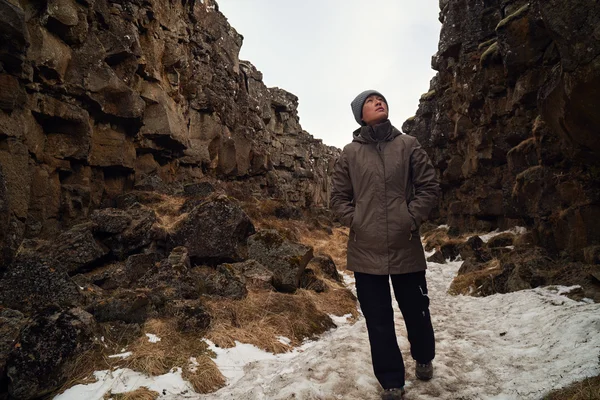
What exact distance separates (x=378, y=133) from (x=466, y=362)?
2.87 meters

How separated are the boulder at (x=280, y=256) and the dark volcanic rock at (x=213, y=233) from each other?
1.12 ft

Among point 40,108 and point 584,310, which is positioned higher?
point 40,108

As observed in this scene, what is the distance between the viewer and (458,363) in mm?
4180

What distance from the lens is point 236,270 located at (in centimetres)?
746

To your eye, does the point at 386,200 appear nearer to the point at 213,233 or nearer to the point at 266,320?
the point at 266,320

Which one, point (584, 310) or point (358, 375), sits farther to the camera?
point (584, 310)

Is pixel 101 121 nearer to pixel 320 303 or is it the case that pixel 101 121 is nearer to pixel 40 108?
pixel 40 108

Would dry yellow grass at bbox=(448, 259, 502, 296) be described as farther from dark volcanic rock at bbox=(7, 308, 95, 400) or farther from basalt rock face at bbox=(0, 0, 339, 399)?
dark volcanic rock at bbox=(7, 308, 95, 400)

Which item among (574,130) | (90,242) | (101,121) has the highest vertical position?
(101,121)

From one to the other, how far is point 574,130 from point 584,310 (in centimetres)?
305

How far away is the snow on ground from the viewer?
11.3 ft

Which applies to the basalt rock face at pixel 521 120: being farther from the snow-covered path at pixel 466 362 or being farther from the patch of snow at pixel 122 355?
the patch of snow at pixel 122 355

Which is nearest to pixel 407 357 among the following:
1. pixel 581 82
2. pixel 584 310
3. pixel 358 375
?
pixel 358 375

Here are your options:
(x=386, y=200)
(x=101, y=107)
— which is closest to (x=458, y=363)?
(x=386, y=200)
